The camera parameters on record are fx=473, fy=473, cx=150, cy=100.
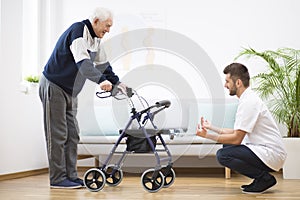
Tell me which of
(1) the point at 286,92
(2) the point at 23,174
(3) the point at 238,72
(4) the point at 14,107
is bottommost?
(2) the point at 23,174

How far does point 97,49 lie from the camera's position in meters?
3.45

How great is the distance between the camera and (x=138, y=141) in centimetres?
342

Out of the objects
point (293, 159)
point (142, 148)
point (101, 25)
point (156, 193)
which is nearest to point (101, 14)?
point (101, 25)

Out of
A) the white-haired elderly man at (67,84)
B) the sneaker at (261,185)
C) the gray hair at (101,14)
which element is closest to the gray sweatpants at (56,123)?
the white-haired elderly man at (67,84)

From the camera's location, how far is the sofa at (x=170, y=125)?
4.44 meters

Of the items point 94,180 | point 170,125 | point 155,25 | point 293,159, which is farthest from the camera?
point 155,25

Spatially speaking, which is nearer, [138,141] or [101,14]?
[101,14]

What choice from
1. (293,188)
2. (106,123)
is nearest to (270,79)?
(293,188)

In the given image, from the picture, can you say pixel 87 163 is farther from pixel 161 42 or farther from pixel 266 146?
pixel 266 146

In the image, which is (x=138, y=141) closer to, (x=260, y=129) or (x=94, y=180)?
(x=94, y=180)

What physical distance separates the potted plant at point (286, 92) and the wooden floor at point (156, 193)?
0.28 meters

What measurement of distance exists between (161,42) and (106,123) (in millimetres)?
1128

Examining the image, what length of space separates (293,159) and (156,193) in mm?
1638

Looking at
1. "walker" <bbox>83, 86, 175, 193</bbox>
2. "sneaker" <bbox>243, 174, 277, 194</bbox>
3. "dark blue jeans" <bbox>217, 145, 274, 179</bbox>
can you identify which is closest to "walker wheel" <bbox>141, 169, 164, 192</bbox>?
"walker" <bbox>83, 86, 175, 193</bbox>
